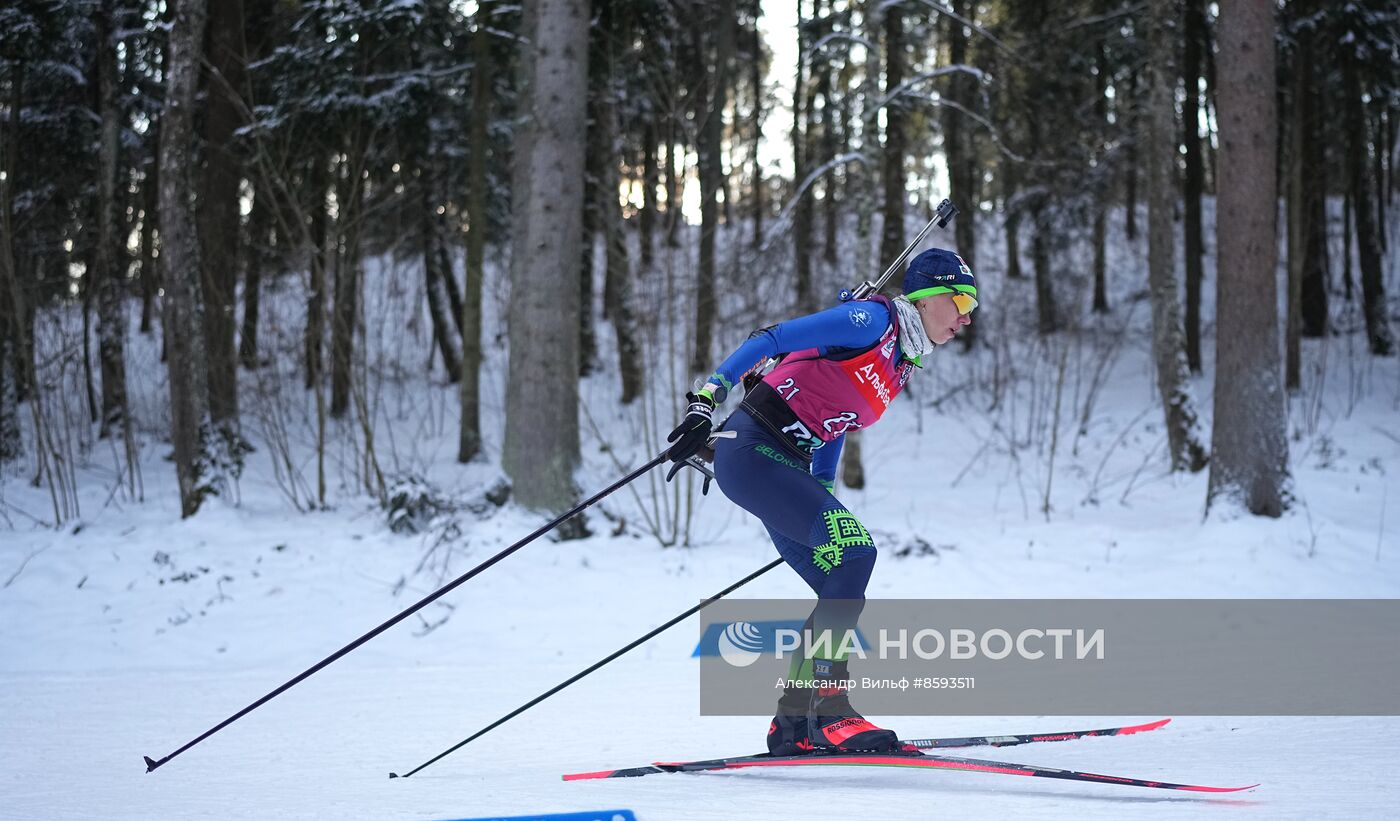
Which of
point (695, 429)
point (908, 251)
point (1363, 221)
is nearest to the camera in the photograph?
point (695, 429)

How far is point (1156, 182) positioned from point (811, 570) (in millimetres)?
9721

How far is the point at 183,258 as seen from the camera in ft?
29.6

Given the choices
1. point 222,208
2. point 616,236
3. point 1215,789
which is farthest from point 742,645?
point 222,208

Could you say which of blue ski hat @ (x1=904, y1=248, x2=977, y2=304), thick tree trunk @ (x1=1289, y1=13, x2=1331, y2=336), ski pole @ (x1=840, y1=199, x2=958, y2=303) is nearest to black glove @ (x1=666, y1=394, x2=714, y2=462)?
ski pole @ (x1=840, y1=199, x2=958, y2=303)

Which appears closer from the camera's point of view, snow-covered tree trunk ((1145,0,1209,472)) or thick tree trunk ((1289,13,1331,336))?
snow-covered tree trunk ((1145,0,1209,472))

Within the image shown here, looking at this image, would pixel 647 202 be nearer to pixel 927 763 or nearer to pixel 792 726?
pixel 792 726

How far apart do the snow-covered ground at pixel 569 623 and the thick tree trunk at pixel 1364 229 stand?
3.21 meters

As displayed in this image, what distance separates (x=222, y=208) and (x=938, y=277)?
10.1 metres

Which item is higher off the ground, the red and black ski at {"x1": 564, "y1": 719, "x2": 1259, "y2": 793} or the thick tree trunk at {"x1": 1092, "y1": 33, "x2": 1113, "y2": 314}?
the thick tree trunk at {"x1": 1092, "y1": 33, "x2": 1113, "y2": 314}

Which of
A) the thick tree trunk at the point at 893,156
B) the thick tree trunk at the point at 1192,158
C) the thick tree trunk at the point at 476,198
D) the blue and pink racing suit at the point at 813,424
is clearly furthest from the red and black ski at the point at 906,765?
the thick tree trunk at the point at 1192,158

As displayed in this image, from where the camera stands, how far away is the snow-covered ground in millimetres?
3402

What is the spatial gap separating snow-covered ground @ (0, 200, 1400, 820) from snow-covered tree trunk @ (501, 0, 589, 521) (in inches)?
16.5

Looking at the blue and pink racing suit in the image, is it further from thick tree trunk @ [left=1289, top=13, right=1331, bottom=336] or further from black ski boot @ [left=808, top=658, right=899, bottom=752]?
thick tree trunk @ [left=1289, top=13, right=1331, bottom=336]

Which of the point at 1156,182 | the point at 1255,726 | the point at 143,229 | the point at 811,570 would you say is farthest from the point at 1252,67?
the point at 143,229
